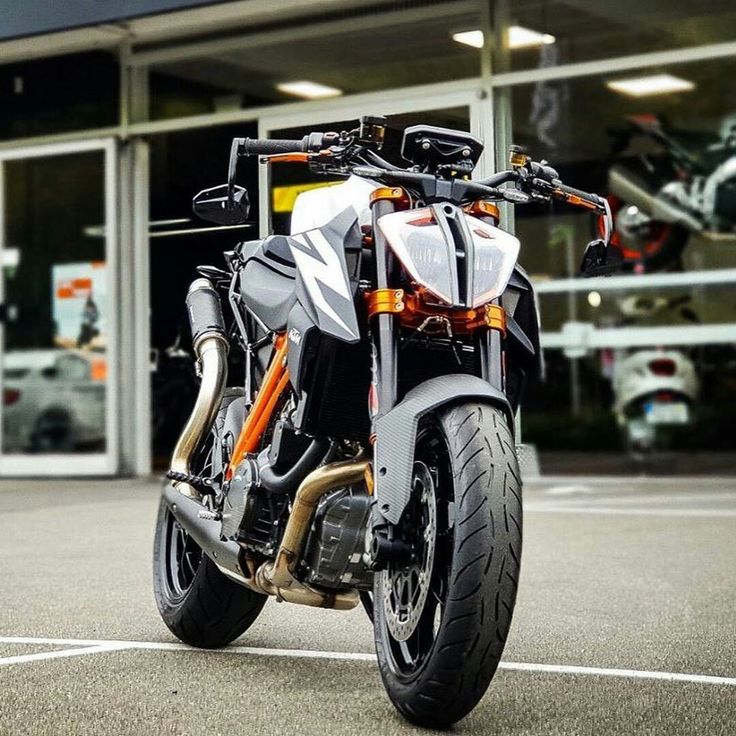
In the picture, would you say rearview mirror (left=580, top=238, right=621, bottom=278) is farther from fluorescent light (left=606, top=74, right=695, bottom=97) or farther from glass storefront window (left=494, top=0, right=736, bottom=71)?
fluorescent light (left=606, top=74, right=695, bottom=97)

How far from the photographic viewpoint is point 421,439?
363 centimetres

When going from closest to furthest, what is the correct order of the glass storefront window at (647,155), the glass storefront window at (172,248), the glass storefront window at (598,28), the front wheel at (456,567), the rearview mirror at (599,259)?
the front wheel at (456,567) < the rearview mirror at (599,259) < the glass storefront window at (172,248) < the glass storefront window at (598,28) < the glass storefront window at (647,155)

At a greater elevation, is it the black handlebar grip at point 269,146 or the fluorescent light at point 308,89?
the fluorescent light at point 308,89

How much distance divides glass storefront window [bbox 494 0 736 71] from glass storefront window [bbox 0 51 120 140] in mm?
3621

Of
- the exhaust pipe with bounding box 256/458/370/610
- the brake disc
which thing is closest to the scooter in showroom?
the exhaust pipe with bounding box 256/458/370/610

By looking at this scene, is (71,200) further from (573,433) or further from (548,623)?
(548,623)

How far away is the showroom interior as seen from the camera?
38.3ft

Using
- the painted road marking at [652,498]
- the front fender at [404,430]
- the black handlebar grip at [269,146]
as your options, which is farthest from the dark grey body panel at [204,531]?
the painted road marking at [652,498]

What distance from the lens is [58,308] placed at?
13.4 meters

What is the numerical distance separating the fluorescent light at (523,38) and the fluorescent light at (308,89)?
151 centimetres

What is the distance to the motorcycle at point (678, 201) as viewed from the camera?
49.6 feet

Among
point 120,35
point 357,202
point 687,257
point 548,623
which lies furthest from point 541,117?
point 357,202

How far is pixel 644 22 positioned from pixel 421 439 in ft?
29.2

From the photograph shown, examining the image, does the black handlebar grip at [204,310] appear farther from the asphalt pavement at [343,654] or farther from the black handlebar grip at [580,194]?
the black handlebar grip at [580,194]
